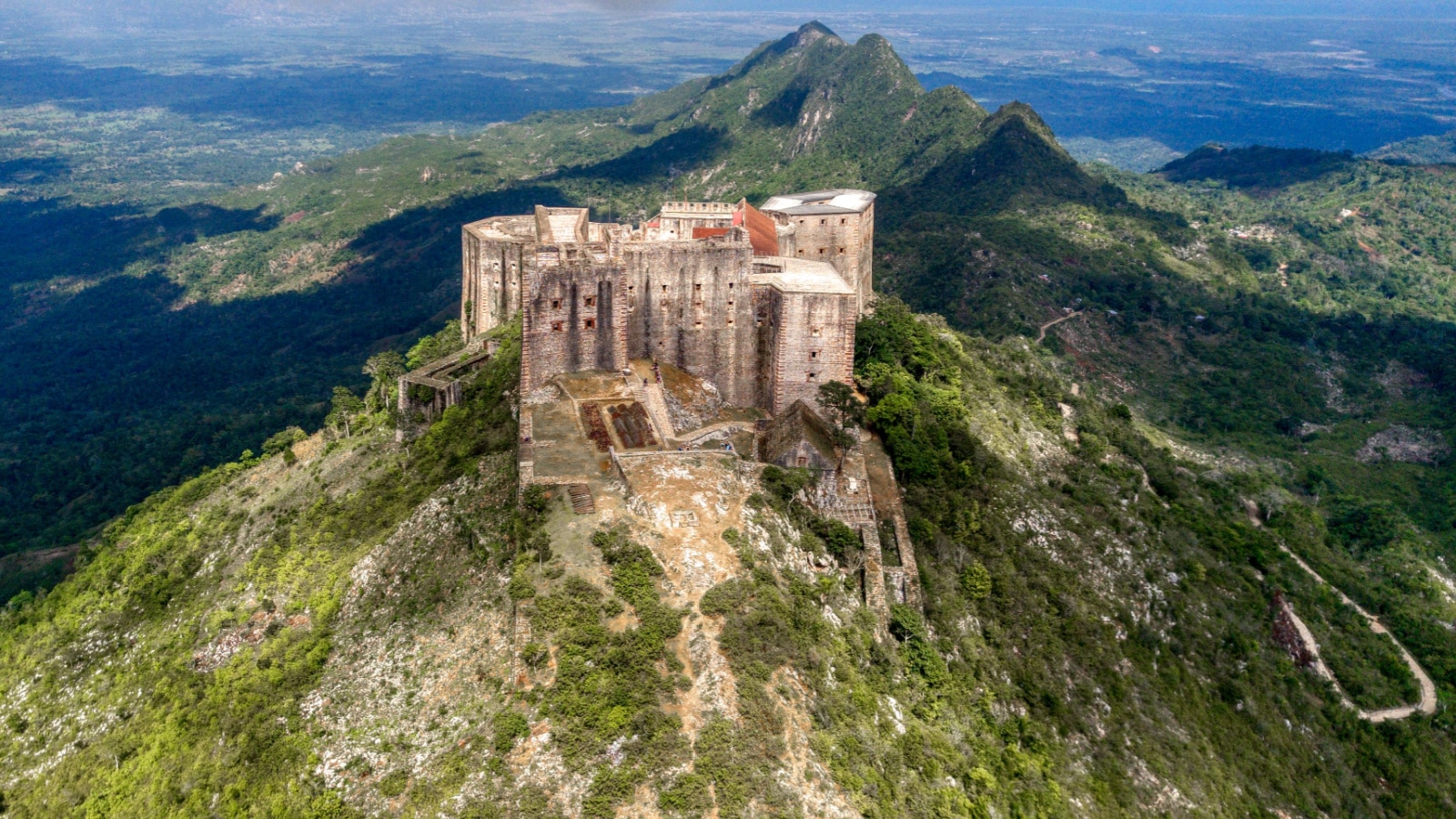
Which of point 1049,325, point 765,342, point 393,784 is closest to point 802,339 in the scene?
point 765,342

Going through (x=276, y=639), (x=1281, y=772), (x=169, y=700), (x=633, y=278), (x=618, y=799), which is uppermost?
(x=633, y=278)

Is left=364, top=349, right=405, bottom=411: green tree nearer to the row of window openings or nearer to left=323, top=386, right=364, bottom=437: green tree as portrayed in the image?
left=323, top=386, right=364, bottom=437: green tree

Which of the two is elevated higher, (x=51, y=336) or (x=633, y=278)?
(x=633, y=278)

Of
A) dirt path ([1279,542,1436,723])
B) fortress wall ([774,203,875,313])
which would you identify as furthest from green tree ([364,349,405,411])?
dirt path ([1279,542,1436,723])

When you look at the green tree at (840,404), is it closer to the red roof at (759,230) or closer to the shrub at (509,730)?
the red roof at (759,230)

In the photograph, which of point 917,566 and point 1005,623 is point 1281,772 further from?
point 917,566

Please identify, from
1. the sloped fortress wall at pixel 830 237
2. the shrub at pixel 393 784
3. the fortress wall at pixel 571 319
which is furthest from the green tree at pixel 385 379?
the shrub at pixel 393 784

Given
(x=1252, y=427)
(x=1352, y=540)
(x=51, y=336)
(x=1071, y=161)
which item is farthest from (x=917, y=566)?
(x=51, y=336)

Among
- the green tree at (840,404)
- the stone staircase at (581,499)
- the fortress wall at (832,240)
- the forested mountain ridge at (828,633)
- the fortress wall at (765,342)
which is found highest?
the fortress wall at (832,240)
